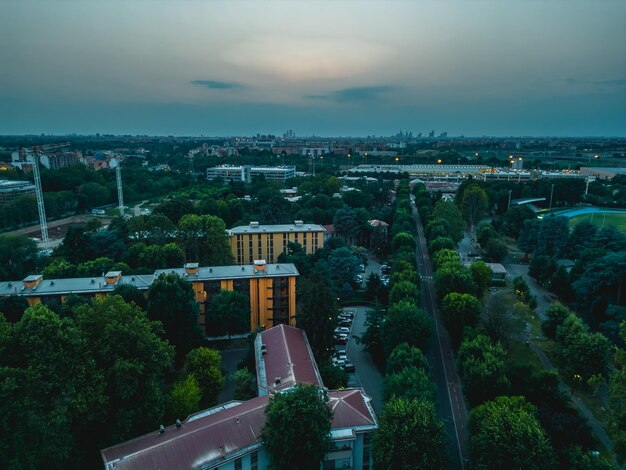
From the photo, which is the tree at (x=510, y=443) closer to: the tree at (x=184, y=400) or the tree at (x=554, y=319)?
the tree at (x=184, y=400)

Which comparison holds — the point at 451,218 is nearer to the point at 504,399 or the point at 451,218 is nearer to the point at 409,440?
the point at 504,399

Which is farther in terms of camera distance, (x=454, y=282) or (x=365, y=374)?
(x=454, y=282)

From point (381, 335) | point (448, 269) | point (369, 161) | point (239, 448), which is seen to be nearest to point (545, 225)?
point (448, 269)

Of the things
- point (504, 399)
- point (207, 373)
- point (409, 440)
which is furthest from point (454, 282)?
point (207, 373)

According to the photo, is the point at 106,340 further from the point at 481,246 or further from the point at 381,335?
the point at 481,246

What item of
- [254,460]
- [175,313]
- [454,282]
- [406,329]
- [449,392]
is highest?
[175,313]

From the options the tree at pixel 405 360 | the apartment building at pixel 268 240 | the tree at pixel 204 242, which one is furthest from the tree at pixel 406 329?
the apartment building at pixel 268 240
